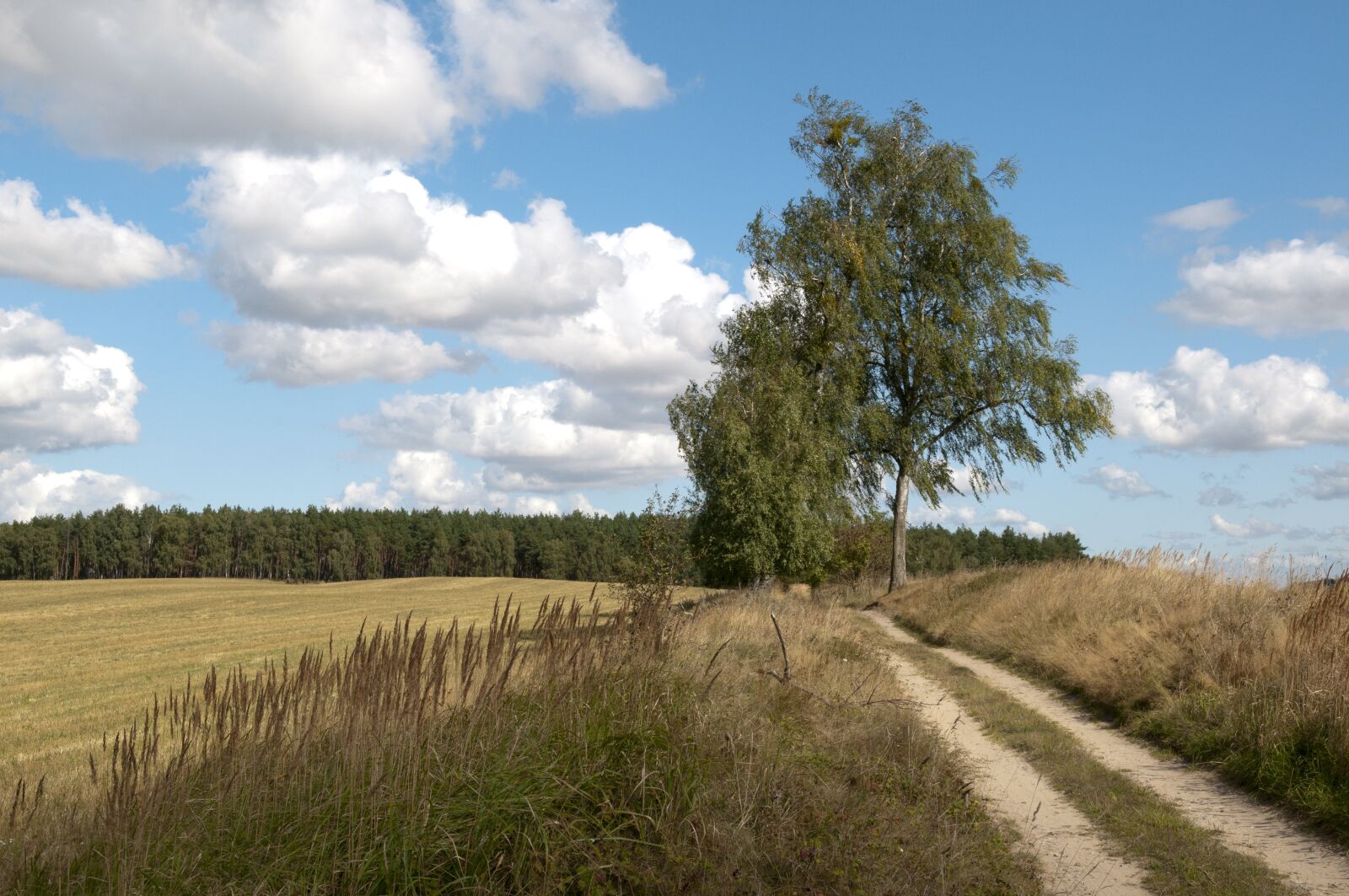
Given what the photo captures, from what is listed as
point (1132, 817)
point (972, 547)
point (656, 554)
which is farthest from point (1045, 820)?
point (972, 547)

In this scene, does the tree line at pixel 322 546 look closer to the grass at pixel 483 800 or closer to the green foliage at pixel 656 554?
the green foliage at pixel 656 554

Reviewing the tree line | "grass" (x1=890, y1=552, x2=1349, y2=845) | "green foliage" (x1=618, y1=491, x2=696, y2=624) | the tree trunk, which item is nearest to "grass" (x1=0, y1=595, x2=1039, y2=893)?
"grass" (x1=890, y1=552, x2=1349, y2=845)

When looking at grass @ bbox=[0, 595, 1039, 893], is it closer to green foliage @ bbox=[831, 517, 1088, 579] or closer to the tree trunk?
the tree trunk

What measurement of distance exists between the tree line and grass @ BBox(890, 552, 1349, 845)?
3736 inches

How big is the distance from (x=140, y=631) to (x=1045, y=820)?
135 feet

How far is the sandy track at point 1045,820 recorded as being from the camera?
22.2 ft

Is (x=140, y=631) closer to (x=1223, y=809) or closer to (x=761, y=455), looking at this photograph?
(x=761, y=455)

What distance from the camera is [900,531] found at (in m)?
34.5

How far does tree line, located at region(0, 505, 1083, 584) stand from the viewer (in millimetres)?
121625

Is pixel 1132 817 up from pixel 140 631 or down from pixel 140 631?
up

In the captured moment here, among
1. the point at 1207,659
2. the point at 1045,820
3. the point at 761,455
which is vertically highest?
the point at 761,455

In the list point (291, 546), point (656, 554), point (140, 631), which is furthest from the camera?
point (291, 546)

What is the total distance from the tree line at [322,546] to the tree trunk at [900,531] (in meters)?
78.5

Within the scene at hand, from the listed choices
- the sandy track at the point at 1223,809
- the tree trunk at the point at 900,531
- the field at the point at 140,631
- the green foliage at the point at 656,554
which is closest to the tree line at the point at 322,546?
the field at the point at 140,631
